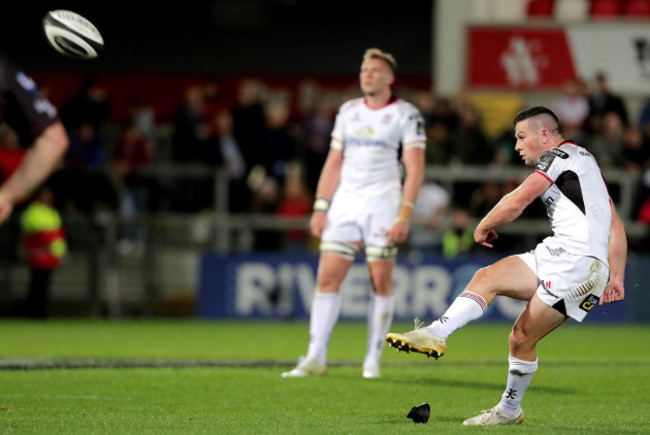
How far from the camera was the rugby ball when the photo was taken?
770 centimetres

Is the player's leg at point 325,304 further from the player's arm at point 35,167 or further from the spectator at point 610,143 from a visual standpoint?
the spectator at point 610,143

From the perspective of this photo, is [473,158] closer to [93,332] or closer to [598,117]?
[598,117]

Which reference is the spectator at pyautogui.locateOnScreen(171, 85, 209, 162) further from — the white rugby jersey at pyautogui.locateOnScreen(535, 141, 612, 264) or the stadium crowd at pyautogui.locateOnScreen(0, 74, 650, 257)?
the white rugby jersey at pyautogui.locateOnScreen(535, 141, 612, 264)

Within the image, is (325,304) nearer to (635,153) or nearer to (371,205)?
(371,205)

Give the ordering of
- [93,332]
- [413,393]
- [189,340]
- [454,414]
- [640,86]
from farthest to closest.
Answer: [640,86] → [93,332] → [189,340] → [413,393] → [454,414]

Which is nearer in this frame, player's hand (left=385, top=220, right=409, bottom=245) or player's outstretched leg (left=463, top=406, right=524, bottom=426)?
player's outstretched leg (left=463, top=406, right=524, bottom=426)

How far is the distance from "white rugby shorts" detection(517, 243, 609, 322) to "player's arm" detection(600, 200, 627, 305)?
4 cm

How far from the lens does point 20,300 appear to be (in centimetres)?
1855

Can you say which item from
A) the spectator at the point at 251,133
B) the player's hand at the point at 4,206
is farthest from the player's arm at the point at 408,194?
the spectator at the point at 251,133

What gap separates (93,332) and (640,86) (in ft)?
41.0

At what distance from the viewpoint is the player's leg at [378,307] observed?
1009 cm

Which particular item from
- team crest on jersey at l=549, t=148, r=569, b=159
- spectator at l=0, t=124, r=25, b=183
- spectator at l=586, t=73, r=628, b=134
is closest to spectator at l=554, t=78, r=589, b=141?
spectator at l=586, t=73, r=628, b=134

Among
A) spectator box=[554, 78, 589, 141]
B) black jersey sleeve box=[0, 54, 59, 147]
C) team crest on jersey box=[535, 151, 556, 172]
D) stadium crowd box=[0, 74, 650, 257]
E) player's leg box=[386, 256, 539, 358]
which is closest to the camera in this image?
black jersey sleeve box=[0, 54, 59, 147]

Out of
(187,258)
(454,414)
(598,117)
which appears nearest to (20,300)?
(187,258)
